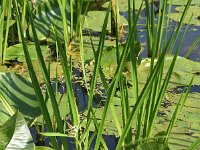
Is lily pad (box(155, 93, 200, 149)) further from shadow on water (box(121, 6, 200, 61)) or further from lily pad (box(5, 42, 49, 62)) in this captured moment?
lily pad (box(5, 42, 49, 62))

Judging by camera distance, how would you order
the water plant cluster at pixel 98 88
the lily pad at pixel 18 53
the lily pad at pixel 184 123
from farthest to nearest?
the lily pad at pixel 18 53 → the lily pad at pixel 184 123 → the water plant cluster at pixel 98 88

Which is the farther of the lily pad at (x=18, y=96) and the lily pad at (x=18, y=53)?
the lily pad at (x=18, y=53)

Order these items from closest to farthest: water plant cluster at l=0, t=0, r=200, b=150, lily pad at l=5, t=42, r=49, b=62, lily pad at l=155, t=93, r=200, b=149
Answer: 1. water plant cluster at l=0, t=0, r=200, b=150
2. lily pad at l=155, t=93, r=200, b=149
3. lily pad at l=5, t=42, r=49, b=62

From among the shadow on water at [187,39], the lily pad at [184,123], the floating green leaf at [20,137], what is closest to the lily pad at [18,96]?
the floating green leaf at [20,137]

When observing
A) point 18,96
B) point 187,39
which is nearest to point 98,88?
point 18,96

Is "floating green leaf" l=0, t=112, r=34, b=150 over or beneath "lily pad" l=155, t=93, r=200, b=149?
over

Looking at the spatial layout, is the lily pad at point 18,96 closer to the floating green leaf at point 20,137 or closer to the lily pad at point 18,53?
the floating green leaf at point 20,137

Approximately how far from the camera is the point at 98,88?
1658 mm

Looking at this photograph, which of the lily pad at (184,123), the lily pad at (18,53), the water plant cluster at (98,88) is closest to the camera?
the water plant cluster at (98,88)

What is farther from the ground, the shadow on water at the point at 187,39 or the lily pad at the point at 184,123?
the shadow on water at the point at 187,39

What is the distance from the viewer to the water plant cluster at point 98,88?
0.96m

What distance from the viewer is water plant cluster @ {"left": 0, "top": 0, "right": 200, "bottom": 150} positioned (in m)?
0.96

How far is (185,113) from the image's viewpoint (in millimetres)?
1453

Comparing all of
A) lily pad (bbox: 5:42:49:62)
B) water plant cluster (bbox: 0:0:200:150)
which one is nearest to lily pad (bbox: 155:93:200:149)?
water plant cluster (bbox: 0:0:200:150)
